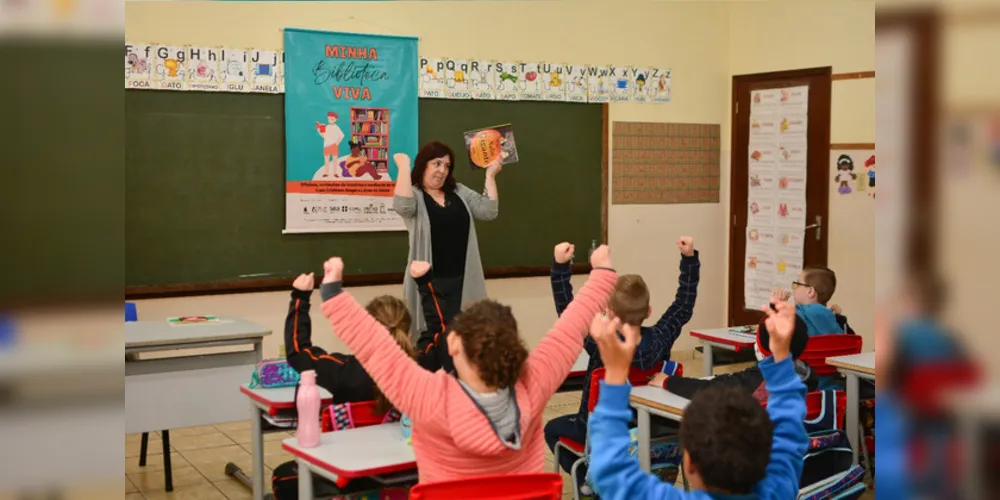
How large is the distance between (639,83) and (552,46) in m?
0.73

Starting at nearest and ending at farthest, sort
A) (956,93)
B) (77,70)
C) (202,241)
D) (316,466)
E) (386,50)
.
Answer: (956,93) < (77,70) < (316,466) < (202,241) < (386,50)

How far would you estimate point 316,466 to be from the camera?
240 cm

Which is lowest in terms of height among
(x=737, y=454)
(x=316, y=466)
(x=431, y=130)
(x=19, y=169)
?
(x=316, y=466)

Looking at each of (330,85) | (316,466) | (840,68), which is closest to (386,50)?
(330,85)

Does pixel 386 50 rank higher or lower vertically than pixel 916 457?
higher

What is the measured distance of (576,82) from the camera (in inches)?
256

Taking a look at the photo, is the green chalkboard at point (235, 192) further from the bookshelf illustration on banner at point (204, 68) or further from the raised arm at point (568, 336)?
the raised arm at point (568, 336)

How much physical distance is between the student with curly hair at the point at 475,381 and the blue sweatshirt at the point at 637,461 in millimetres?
544

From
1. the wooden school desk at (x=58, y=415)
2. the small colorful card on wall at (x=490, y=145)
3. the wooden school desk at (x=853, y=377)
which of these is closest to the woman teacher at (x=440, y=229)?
the small colorful card on wall at (x=490, y=145)

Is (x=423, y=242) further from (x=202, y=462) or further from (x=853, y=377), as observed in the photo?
(x=853, y=377)

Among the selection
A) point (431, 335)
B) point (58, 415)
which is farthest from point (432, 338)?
point (58, 415)

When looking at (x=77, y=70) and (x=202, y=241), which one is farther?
(x=202, y=241)

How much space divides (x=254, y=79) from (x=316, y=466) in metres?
3.50

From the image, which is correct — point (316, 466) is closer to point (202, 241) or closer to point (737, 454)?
point (737, 454)
